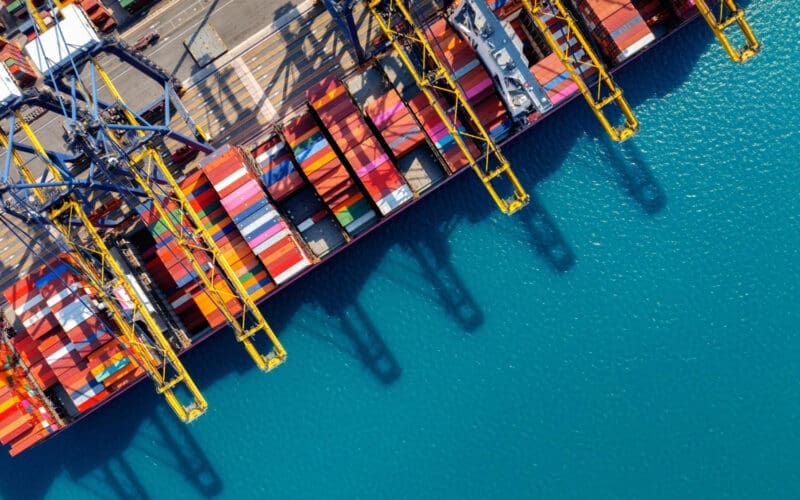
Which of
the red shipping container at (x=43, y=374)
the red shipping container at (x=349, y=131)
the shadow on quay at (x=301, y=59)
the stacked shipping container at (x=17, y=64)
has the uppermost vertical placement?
the stacked shipping container at (x=17, y=64)

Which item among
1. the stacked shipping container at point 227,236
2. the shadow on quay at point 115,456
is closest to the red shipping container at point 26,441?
the shadow on quay at point 115,456

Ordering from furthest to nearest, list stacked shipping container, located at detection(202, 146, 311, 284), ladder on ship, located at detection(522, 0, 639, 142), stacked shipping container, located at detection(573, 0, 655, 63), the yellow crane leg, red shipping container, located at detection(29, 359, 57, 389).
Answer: red shipping container, located at detection(29, 359, 57, 389)
stacked shipping container, located at detection(202, 146, 311, 284)
stacked shipping container, located at detection(573, 0, 655, 63)
ladder on ship, located at detection(522, 0, 639, 142)
the yellow crane leg

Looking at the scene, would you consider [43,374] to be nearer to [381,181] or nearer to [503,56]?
[381,181]

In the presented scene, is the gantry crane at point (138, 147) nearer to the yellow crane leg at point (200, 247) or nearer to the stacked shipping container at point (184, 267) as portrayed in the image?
the yellow crane leg at point (200, 247)

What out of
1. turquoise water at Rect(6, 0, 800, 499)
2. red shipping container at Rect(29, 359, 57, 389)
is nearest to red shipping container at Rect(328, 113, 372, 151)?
turquoise water at Rect(6, 0, 800, 499)

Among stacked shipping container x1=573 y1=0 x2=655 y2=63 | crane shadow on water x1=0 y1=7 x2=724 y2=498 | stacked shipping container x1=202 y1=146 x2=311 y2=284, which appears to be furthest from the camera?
crane shadow on water x1=0 y1=7 x2=724 y2=498

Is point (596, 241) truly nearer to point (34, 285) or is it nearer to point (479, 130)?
point (479, 130)

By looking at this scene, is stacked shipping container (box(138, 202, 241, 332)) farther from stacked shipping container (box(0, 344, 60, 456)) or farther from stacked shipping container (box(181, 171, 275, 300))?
stacked shipping container (box(0, 344, 60, 456))
